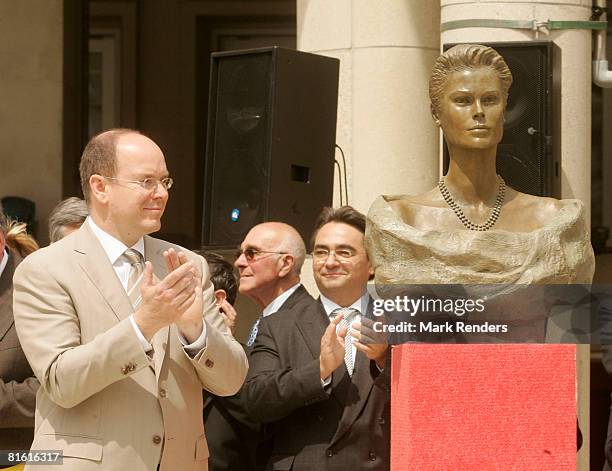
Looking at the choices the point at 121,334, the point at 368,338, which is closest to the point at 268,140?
the point at 368,338

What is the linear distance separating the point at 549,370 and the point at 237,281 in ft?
6.51

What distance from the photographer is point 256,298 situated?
23.0 ft

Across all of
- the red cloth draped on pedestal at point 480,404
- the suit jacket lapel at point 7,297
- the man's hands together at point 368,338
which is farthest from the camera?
the suit jacket lapel at point 7,297

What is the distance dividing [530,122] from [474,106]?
1442mm

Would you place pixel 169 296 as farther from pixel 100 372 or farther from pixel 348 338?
pixel 348 338

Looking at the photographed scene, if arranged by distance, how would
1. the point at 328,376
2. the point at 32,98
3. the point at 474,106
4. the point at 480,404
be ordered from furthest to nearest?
the point at 32,98 < the point at 328,376 < the point at 474,106 < the point at 480,404

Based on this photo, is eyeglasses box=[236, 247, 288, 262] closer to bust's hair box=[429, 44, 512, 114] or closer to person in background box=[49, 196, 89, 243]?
→ person in background box=[49, 196, 89, 243]

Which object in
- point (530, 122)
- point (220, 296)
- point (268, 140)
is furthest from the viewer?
point (268, 140)

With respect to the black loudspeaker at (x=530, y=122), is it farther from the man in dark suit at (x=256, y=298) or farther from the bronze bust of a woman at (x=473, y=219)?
the bronze bust of a woman at (x=473, y=219)

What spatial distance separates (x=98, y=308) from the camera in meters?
5.11

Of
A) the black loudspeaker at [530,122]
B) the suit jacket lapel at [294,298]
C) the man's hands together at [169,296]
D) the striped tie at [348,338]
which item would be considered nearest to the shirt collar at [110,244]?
the man's hands together at [169,296]

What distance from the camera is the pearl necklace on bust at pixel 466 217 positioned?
225 inches

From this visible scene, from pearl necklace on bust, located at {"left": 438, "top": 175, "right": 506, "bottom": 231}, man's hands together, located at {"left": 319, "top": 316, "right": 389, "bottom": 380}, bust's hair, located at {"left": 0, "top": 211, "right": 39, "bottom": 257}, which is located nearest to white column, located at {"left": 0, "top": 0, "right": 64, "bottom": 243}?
bust's hair, located at {"left": 0, "top": 211, "right": 39, "bottom": 257}


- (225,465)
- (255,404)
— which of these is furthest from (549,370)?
(225,465)
